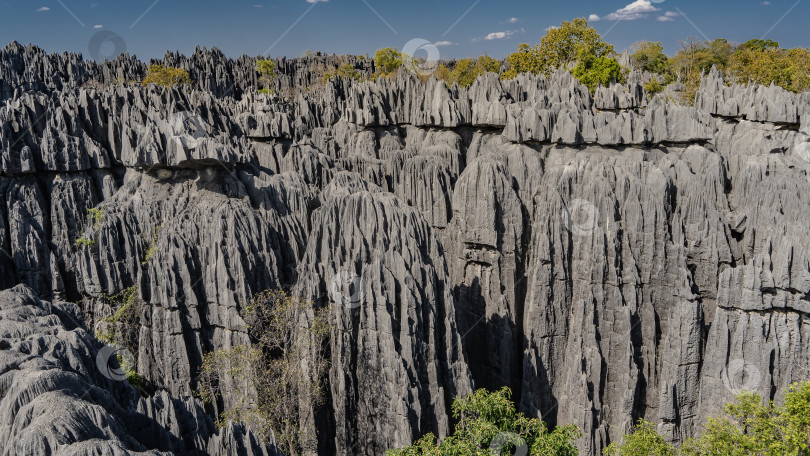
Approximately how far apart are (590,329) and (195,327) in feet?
50.9

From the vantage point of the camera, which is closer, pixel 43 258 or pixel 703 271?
pixel 703 271

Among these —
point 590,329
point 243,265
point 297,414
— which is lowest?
point 297,414

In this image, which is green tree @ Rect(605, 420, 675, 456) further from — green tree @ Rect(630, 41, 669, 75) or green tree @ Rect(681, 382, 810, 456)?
green tree @ Rect(630, 41, 669, 75)

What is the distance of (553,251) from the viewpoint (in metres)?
21.6

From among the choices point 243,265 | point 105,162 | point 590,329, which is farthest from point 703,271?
point 105,162

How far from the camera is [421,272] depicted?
1777 cm

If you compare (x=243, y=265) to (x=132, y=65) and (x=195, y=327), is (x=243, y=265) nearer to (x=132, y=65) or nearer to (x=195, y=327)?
(x=195, y=327)

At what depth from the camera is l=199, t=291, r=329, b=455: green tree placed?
18.2m

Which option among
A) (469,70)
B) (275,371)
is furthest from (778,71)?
(275,371)
